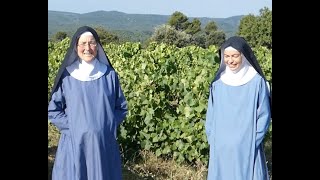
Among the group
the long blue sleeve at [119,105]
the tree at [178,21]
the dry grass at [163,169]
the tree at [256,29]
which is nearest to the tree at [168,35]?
the tree at [178,21]

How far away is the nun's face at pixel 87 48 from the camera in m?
4.50

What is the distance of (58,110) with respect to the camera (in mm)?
4629

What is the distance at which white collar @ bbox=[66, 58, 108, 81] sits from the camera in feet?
15.0

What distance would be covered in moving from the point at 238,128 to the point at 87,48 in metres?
1.31

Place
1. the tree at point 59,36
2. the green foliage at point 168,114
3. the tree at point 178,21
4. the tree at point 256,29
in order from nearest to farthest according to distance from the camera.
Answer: the green foliage at point 168,114 → the tree at point 59,36 → the tree at point 256,29 → the tree at point 178,21

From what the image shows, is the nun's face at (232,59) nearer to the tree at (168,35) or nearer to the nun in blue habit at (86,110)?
the nun in blue habit at (86,110)

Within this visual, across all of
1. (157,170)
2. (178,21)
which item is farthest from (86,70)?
(178,21)

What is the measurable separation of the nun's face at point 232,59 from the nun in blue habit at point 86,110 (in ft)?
2.87

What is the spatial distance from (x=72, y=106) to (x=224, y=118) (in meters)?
1.18

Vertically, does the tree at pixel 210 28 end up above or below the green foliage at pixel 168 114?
above
